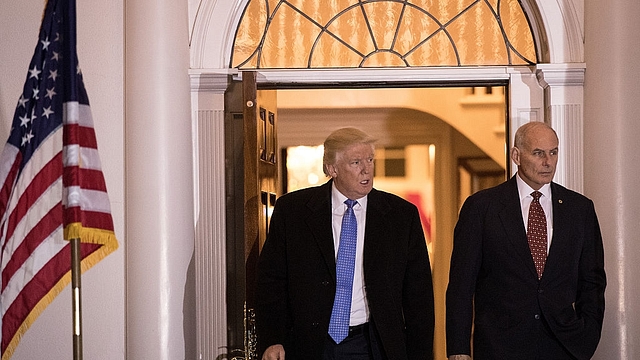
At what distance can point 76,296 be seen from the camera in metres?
4.69

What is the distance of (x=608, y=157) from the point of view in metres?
6.34

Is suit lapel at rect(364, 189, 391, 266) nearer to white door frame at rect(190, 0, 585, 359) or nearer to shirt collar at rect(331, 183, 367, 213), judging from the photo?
shirt collar at rect(331, 183, 367, 213)

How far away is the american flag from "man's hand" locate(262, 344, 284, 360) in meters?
1.00

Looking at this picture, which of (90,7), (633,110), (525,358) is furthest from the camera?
(90,7)


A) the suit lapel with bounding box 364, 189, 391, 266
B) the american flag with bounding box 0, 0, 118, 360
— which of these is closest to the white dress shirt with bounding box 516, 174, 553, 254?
the suit lapel with bounding box 364, 189, 391, 266

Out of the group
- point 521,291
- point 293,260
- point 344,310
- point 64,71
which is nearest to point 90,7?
point 64,71

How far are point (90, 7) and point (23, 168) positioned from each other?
200 centimetres

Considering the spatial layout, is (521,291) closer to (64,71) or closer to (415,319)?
(415,319)

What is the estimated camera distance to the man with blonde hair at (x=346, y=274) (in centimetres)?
496

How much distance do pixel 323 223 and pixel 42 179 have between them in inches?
60.4

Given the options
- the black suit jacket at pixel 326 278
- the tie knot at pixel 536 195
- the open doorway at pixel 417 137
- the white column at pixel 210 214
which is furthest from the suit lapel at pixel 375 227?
the open doorway at pixel 417 137

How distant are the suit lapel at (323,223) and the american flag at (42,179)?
1069 millimetres

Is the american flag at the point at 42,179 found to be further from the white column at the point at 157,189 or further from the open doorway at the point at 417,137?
the open doorway at the point at 417,137

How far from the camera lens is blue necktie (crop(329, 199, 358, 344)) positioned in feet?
16.3
